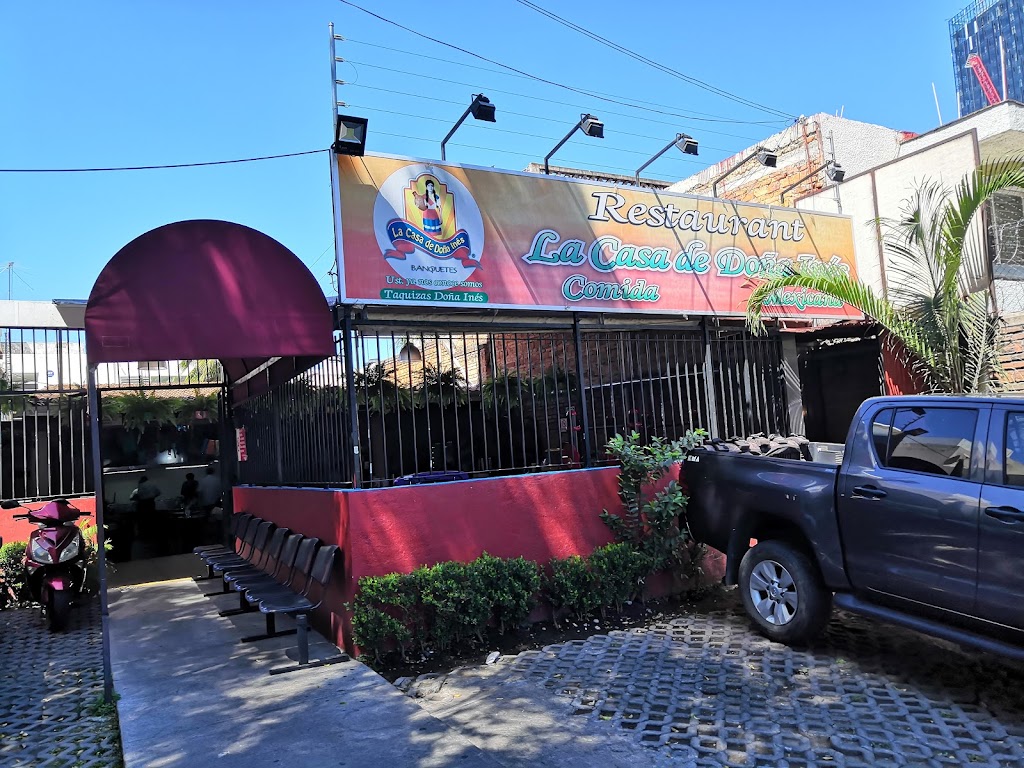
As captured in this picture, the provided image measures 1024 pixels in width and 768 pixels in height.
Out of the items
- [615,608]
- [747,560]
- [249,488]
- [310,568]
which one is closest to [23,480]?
[249,488]

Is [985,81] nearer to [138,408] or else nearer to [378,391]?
[378,391]

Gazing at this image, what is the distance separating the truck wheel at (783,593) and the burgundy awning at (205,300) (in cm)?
415

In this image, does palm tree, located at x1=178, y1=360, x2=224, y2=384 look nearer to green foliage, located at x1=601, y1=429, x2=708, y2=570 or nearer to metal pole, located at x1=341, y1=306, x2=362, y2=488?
metal pole, located at x1=341, y1=306, x2=362, y2=488

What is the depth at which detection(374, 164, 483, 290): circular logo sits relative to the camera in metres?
6.59

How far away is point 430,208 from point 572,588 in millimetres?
3834

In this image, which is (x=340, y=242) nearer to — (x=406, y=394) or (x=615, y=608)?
(x=406, y=394)

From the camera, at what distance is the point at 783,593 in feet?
18.7

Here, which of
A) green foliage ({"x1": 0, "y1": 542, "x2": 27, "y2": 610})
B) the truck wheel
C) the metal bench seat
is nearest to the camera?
the truck wheel

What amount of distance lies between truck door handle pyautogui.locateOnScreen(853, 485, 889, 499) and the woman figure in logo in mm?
4276

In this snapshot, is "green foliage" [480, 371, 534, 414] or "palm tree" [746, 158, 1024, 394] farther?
"palm tree" [746, 158, 1024, 394]

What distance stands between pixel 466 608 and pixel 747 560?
2433 millimetres

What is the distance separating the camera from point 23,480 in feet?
30.2

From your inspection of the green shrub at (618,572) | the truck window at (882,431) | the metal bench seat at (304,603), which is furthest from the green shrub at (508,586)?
the truck window at (882,431)

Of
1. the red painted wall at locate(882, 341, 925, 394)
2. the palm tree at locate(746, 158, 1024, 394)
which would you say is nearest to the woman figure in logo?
the palm tree at locate(746, 158, 1024, 394)
